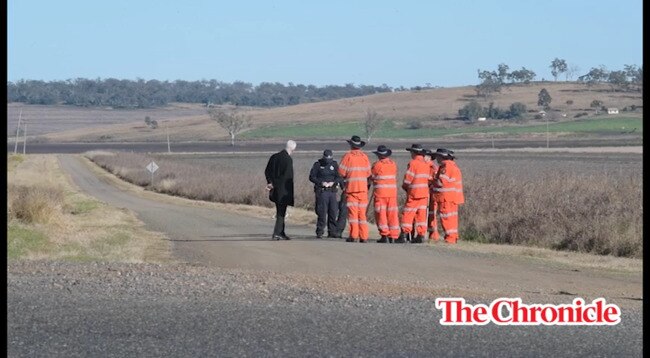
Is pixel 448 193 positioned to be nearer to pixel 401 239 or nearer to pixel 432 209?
pixel 432 209

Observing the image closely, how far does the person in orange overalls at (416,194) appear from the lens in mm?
20869

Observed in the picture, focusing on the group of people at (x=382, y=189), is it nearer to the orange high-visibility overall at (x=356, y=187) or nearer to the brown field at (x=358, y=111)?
the orange high-visibility overall at (x=356, y=187)

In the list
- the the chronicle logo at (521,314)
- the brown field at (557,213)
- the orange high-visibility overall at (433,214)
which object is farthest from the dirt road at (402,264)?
the brown field at (557,213)

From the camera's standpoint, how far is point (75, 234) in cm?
2359

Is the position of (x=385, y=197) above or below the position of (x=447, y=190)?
below

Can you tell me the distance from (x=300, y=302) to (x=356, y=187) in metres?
9.11

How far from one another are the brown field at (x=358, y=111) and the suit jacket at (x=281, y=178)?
120 meters

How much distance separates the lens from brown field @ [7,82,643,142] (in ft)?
493

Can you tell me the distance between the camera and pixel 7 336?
9.85m

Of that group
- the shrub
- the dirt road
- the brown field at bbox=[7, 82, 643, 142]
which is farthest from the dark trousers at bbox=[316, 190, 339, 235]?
the brown field at bbox=[7, 82, 643, 142]

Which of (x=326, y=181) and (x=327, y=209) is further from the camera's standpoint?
(x=327, y=209)

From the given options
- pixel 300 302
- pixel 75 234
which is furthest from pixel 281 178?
pixel 300 302

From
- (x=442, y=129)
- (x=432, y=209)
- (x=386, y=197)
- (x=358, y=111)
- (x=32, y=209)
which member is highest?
(x=358, y=111)

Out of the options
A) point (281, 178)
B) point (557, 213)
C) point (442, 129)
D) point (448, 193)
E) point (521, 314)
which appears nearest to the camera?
point (521, 314)
